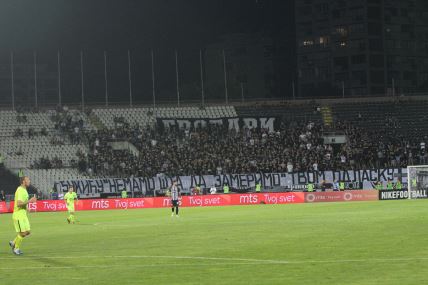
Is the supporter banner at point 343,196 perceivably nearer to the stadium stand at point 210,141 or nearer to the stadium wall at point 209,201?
the stadium wall at point 209,201

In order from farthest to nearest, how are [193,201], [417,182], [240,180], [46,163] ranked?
[46,163] < [240,180] < [193,201] < [417,182]

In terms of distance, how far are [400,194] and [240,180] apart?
56.6ft

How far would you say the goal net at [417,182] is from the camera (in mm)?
70312

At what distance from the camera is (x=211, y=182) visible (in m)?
80.9

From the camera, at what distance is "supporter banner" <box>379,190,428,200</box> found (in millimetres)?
70312

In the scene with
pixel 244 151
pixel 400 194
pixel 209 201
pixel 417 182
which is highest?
pixel 244 151

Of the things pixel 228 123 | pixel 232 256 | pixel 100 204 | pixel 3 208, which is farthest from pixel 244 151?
pixel 232 256

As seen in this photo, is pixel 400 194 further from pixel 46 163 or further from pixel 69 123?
pixel 69 123

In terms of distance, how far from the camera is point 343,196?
72.7 metres

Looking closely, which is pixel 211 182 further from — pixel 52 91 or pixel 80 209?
pixel 52 91

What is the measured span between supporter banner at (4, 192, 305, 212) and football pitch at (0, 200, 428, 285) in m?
36.2

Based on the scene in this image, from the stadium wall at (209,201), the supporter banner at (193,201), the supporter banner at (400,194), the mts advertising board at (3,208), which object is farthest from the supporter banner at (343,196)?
the mts advertising board at (3,208)

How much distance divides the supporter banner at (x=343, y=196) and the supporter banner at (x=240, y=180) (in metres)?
6.89

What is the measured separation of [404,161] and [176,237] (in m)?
56.5
